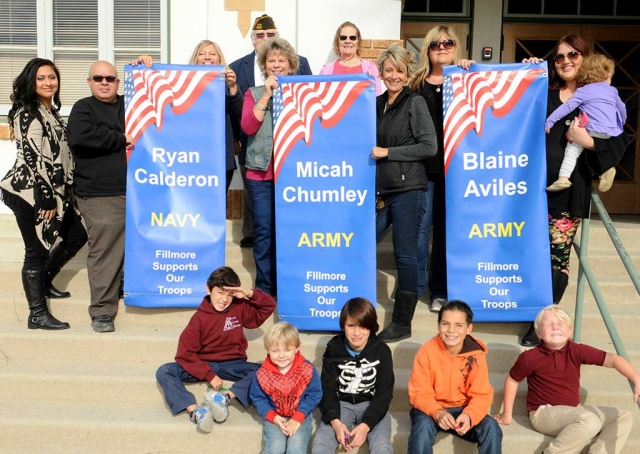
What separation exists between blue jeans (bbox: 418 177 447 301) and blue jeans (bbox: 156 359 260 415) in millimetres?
1457

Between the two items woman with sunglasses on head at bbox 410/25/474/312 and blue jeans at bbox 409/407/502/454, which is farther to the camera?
woman with sunglasses on head at bbox 410/25/474/312

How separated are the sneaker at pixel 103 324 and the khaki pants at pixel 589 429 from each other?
2898 millimetres

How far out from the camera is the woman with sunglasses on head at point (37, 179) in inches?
202

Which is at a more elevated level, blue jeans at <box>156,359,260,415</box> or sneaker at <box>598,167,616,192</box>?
sneaker at <box>598,167,616,192</box>

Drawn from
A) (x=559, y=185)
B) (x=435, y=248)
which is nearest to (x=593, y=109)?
(x=559, y=185)

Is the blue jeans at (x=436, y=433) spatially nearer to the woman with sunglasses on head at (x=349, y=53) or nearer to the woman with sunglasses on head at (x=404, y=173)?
the woman with sunglasses on head at (x=404, y=173)

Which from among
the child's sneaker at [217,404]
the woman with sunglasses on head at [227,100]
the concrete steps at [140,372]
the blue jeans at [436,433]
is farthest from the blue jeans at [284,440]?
the woman with sunglasses on head at [227,100]

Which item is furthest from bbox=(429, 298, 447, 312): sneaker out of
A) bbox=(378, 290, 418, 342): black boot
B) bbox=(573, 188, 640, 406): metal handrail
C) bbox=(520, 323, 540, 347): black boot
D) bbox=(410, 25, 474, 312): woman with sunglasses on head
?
bbox=(573, 188, 640, 406): metal handrail

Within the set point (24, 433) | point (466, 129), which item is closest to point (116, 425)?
point (24, 433)

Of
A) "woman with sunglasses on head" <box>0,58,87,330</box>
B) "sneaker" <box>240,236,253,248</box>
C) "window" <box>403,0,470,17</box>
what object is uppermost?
"window" <box>403,0,470,17</box>

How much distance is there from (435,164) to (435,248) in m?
0.61

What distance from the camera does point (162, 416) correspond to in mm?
4488

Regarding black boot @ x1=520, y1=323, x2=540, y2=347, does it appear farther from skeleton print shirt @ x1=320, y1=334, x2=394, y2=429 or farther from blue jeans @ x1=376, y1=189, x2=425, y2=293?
skeleton print shirt @ x1=320, y1=334, x2=394, y2=429

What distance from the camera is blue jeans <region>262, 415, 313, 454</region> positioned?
4.11 m
